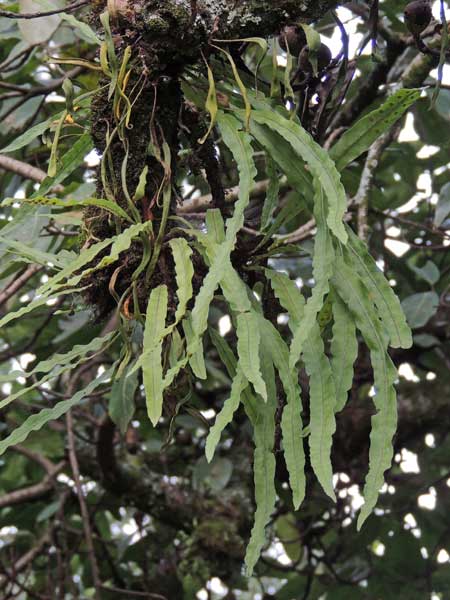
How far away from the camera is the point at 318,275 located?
0.68 meters

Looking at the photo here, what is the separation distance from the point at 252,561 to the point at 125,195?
332mm

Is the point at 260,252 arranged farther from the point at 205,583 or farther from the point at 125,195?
the point at 205,583

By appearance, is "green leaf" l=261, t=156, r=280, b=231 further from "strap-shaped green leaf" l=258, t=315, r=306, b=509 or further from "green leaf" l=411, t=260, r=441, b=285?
"green leaf" l=411, t=260, r=441, b=285

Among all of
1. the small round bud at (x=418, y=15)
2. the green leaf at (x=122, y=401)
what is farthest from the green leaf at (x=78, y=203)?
the green leaf at (x=122, y=401)

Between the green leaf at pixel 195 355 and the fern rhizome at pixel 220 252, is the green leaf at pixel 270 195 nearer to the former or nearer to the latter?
the fern rhizome at pixel 220 252

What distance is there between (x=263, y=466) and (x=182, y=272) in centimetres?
18

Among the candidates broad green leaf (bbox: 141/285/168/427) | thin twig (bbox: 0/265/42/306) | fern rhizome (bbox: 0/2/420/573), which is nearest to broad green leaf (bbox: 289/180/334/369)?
fern rhizome (bbox: 0/2/420/573)

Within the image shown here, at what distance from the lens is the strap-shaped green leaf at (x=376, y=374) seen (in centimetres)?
68

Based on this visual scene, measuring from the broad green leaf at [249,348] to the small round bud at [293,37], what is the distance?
31 centimetres

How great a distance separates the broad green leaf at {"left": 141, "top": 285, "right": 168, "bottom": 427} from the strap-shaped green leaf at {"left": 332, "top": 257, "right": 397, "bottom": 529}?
152 millimetres

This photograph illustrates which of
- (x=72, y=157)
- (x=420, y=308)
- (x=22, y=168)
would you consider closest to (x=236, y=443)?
(x=420, y=308)

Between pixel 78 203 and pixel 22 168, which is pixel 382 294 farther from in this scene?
pixel 22 168

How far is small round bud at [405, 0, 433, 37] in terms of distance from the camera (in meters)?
0.94

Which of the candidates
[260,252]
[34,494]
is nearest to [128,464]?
[34,494]
